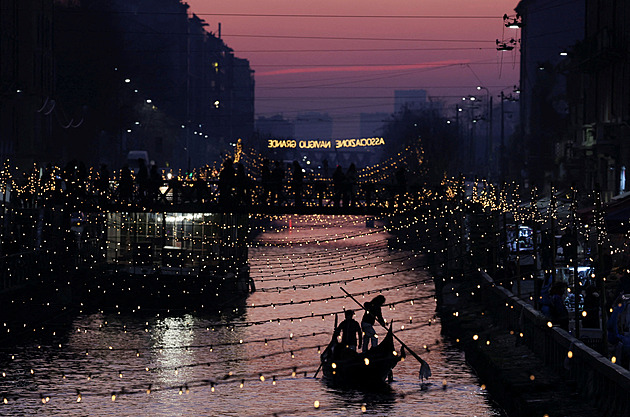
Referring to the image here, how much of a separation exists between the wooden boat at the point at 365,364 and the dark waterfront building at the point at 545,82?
61.5 meters

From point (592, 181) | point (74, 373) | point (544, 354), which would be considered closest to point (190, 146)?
point (592, 181)

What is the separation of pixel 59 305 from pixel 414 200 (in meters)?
14.6

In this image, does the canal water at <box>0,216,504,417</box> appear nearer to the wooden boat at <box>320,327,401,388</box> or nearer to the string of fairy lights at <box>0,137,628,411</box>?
the string of fairy lights at <box>0,137,628,411</box>

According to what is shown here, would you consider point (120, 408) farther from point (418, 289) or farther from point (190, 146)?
point (190, 146)

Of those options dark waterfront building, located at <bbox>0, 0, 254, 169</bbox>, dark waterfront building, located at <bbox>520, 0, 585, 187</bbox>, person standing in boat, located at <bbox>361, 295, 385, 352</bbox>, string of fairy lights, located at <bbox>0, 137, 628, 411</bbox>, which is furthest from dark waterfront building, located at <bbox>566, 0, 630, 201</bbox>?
dark waterfront building, located at <bbox>0, 0, 254, 169</bbox>

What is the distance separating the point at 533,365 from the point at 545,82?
7471cm

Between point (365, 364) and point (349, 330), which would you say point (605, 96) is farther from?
point (365, 364)

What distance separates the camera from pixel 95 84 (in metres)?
95.1

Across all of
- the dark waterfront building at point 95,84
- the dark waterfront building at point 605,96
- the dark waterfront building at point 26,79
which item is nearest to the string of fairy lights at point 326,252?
the dark waterfront building at point 605,96

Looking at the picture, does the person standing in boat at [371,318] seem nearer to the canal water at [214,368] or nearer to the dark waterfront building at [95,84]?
the canal water at [214,368]

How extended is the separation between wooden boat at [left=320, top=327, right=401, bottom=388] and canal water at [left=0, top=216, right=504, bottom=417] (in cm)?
35

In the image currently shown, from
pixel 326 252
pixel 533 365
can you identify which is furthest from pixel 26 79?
pixel 533 365

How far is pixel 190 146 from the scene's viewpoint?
160 metres

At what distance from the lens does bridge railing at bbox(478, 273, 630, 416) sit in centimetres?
1791
